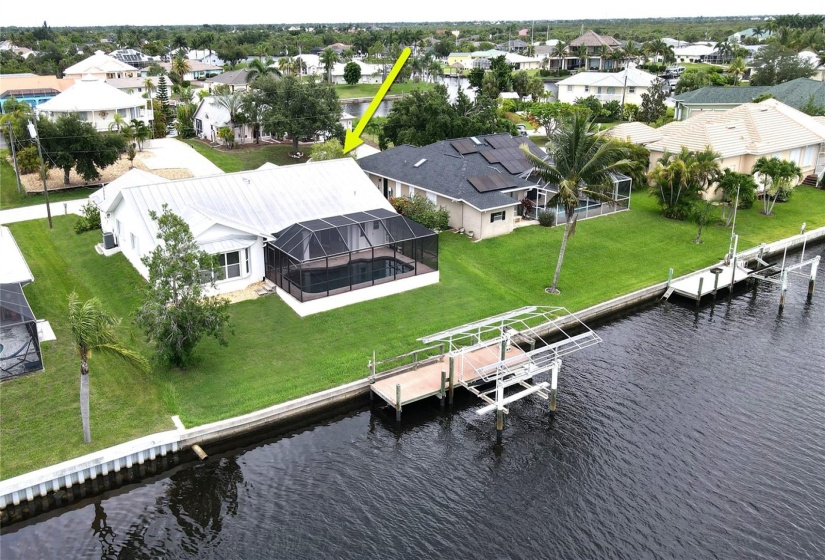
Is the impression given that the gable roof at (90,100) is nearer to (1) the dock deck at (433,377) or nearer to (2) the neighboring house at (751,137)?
(2) the neighboring house at (751,137)

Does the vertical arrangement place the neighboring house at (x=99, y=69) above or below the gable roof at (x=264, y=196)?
above

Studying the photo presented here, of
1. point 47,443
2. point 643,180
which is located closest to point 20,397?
point 47,443

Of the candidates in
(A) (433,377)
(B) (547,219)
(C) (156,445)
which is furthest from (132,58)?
(C) (156,445)

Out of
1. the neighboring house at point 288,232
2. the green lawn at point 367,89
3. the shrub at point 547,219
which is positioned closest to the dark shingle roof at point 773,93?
the shrub at point 547,219

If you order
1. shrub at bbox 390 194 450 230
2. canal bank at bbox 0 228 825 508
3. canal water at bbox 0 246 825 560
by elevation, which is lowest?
canal water at bbox 0 246 825 560

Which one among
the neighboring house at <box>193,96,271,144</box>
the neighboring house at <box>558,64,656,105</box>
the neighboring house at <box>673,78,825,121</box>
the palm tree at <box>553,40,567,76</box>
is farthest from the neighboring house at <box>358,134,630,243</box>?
the palm tree at <box>553,40,567,76</box>

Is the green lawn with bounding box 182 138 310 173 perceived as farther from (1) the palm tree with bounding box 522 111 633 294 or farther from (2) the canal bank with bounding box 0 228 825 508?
(2) the canal bank with bounding box 0 228 825 508
